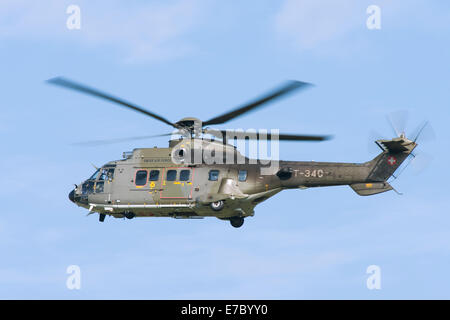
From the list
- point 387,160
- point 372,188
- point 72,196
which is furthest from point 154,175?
point 387,160

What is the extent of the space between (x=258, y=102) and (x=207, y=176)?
5.89 metres

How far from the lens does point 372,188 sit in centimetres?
4650

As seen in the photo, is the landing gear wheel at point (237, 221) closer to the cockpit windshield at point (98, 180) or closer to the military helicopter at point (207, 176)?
the military helicopter at point (207, 176)

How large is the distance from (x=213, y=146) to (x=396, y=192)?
9.31 meters

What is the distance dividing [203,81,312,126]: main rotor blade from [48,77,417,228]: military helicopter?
57 mm

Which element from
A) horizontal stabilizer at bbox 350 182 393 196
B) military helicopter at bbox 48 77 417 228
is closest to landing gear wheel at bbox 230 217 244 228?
military helicopter at bbox 48 77 417 228

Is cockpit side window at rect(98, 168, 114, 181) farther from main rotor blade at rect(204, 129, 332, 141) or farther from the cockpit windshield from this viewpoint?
main rotor blade at rect(204, 129, 332, 141)

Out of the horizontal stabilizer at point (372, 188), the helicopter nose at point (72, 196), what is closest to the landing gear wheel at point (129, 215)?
the helicopter nose at point (72, 196)

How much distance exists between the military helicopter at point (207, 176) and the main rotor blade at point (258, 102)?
0.06 m

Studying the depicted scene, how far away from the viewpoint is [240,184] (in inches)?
1877

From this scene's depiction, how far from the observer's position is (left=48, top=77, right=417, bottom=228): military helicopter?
153ft

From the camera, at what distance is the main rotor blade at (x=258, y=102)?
41.9 metres
